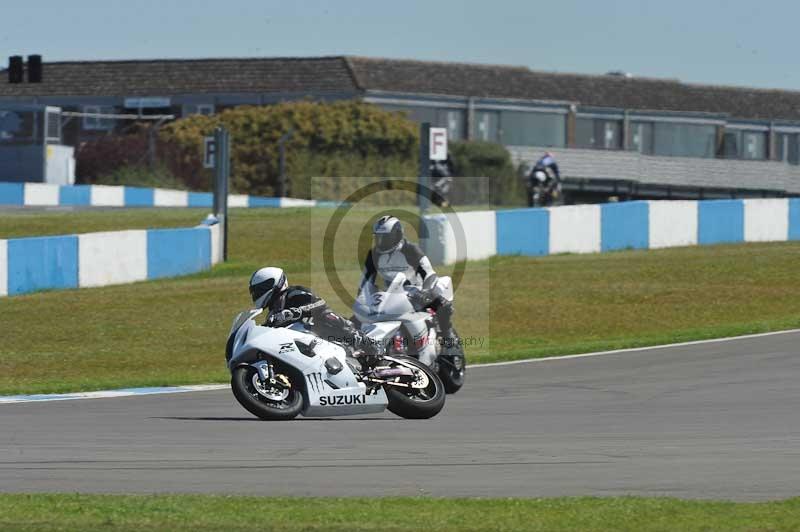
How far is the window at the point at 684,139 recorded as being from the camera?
6241 centimetres

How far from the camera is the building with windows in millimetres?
55812

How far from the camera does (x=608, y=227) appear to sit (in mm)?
28359

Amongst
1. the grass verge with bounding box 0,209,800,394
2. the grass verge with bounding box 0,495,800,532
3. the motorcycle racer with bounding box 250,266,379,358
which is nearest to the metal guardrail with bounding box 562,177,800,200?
the grass verge with bounding box 0,209,800,394

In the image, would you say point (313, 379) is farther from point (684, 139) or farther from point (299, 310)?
point (684, 139)

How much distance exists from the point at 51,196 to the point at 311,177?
1053cm

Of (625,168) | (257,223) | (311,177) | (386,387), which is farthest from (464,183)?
(386,387)

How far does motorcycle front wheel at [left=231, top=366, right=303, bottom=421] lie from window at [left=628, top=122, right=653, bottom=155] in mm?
51615

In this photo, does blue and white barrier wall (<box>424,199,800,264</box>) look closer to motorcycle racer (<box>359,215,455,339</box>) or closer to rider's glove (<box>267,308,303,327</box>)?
motorcycle racer (<box>359,215,455,339</box>)

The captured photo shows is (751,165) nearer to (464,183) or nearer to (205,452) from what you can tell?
(464,183)

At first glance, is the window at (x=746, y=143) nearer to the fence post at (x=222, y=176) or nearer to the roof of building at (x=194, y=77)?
the roof of building at (x=194, y=77)

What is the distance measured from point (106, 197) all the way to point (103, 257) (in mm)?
18659

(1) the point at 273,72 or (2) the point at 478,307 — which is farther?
(1) the point at 273,72

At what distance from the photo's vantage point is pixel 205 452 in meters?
9.40

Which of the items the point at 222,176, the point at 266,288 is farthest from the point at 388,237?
the point at 222,176
